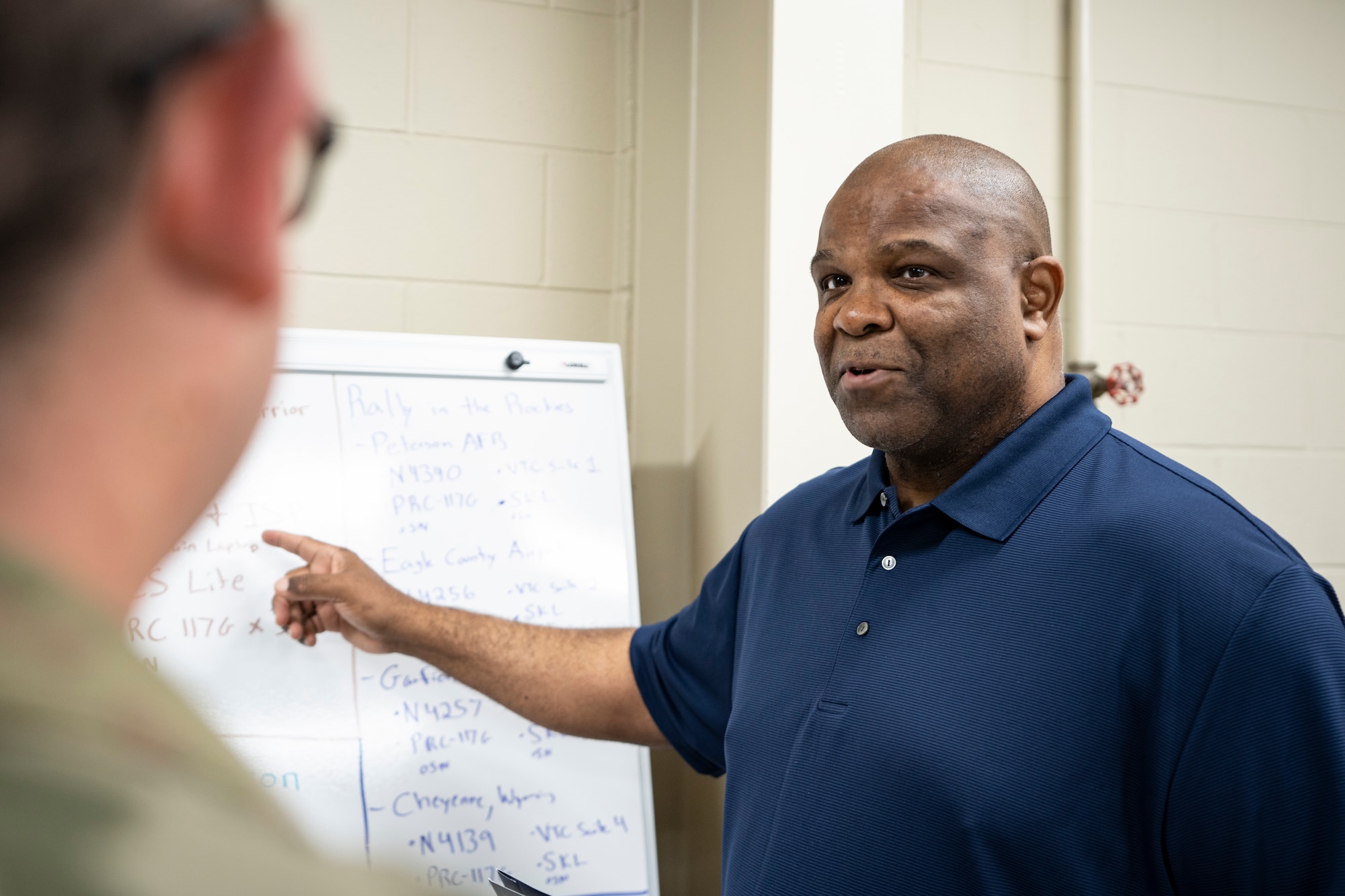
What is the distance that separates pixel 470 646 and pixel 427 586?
0.58 ft

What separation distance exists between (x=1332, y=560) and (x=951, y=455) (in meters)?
1.41

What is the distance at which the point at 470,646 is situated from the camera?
1.24 metres

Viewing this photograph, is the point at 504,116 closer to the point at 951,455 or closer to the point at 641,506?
the point at 641,506

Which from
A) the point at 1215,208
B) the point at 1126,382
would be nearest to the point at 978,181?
the point at 1126,382

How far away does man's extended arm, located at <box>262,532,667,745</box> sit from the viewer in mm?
1221

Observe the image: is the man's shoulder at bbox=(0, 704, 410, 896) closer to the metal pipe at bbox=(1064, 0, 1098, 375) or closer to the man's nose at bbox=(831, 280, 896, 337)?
the man's nose at bbox=(831, 280, 896, 337)

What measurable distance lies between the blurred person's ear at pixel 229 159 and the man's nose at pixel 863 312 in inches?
33.4

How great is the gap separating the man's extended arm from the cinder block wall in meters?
0.55

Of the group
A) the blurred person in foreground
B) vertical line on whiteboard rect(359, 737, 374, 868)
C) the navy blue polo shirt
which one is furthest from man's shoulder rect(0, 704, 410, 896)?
vertical line on whiteboard rect(359, 737, 374, 868)

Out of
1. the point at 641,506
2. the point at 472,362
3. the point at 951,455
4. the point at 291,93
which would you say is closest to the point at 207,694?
the point at 472,362

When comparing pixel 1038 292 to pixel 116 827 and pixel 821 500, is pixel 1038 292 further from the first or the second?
pixel 116 827

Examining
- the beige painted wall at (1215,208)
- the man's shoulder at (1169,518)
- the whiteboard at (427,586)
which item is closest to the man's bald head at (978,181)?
the man's shoulder at (1169,518)

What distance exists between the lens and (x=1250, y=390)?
1946mm

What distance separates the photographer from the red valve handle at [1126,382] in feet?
5.99
